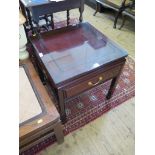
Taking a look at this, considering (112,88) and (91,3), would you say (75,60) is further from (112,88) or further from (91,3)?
(91,3)

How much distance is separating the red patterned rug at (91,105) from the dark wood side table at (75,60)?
0.47 feet

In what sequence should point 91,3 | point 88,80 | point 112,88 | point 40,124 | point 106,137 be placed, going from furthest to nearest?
point 91,3 → point 112,88 → point 106,137 → point 88,80 → point 40,124

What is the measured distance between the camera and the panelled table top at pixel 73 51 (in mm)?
1037

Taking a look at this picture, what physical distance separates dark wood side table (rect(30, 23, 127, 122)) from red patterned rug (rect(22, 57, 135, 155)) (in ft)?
0.47

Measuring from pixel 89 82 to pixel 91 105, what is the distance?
44 cm

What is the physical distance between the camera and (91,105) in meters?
1.49

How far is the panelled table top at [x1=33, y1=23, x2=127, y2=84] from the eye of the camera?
1.04 meters

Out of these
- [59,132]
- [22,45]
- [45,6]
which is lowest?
[59,132]

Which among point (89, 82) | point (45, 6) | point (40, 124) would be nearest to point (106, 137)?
point (89, 82)

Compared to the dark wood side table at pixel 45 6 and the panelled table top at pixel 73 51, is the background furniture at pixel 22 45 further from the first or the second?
the dark wood side table at pixel 45 6

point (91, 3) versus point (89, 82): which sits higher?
point (89, 82)

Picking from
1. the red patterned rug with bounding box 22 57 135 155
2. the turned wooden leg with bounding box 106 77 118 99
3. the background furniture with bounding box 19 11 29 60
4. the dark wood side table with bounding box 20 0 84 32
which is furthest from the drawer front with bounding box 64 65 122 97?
the dark wood side table with bounding box 20 0 84 32

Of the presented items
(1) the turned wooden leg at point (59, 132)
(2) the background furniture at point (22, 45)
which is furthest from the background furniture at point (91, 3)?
(1) the turned wooden leg at point (59, 132)

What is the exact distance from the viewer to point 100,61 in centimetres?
110
